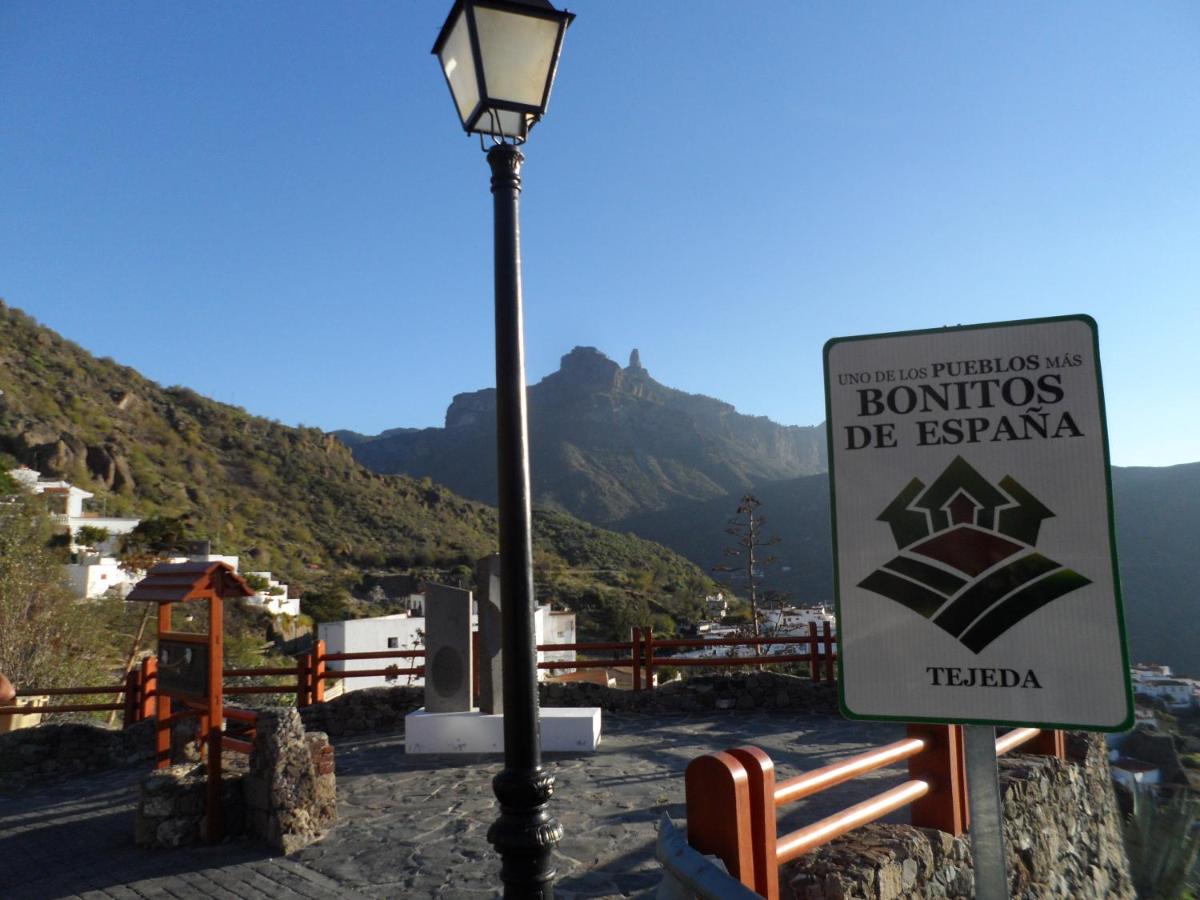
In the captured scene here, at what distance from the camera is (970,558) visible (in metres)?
1.58

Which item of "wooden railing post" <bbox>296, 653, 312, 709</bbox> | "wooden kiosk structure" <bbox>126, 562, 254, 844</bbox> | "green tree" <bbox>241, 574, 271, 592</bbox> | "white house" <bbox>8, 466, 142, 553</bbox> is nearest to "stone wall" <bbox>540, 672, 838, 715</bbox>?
"wooden railing post" <bbox>296, 653, 312, 709</bbox>

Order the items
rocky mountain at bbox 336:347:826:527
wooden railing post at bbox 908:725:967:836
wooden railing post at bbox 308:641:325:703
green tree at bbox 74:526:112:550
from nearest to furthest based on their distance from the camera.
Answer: wooden railing post at bbox 908:725:967:836 → wooden railing post at bbox 308:641:325:703 → green tree at bbox 74:526:112:550 → rocky mountain at bbox 336:347:826:527

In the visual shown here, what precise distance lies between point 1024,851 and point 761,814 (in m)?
3.35

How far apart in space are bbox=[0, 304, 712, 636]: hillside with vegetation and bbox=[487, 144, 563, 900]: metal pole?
32.4 metres

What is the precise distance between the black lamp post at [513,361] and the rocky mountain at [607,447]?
5481cm

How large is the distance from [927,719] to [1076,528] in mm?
456

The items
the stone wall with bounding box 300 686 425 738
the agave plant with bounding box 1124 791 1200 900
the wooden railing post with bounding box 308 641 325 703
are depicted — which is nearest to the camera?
the agave plant with bounding box 1124 791 1200 900

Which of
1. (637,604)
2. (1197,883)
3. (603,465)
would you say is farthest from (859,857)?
(603,465)

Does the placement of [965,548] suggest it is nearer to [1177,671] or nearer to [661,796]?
[661,796]

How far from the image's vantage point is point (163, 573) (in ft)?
21.9

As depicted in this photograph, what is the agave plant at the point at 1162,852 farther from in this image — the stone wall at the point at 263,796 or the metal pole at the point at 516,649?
the metal pole at the point at 516,649

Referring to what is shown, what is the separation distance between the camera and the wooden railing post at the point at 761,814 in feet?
7.49

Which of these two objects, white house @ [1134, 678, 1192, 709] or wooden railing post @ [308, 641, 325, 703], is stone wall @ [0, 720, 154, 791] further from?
white house @ [1134, 678, 1192, 709]

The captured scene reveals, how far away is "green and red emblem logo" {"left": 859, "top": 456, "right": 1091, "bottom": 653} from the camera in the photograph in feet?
5.07
